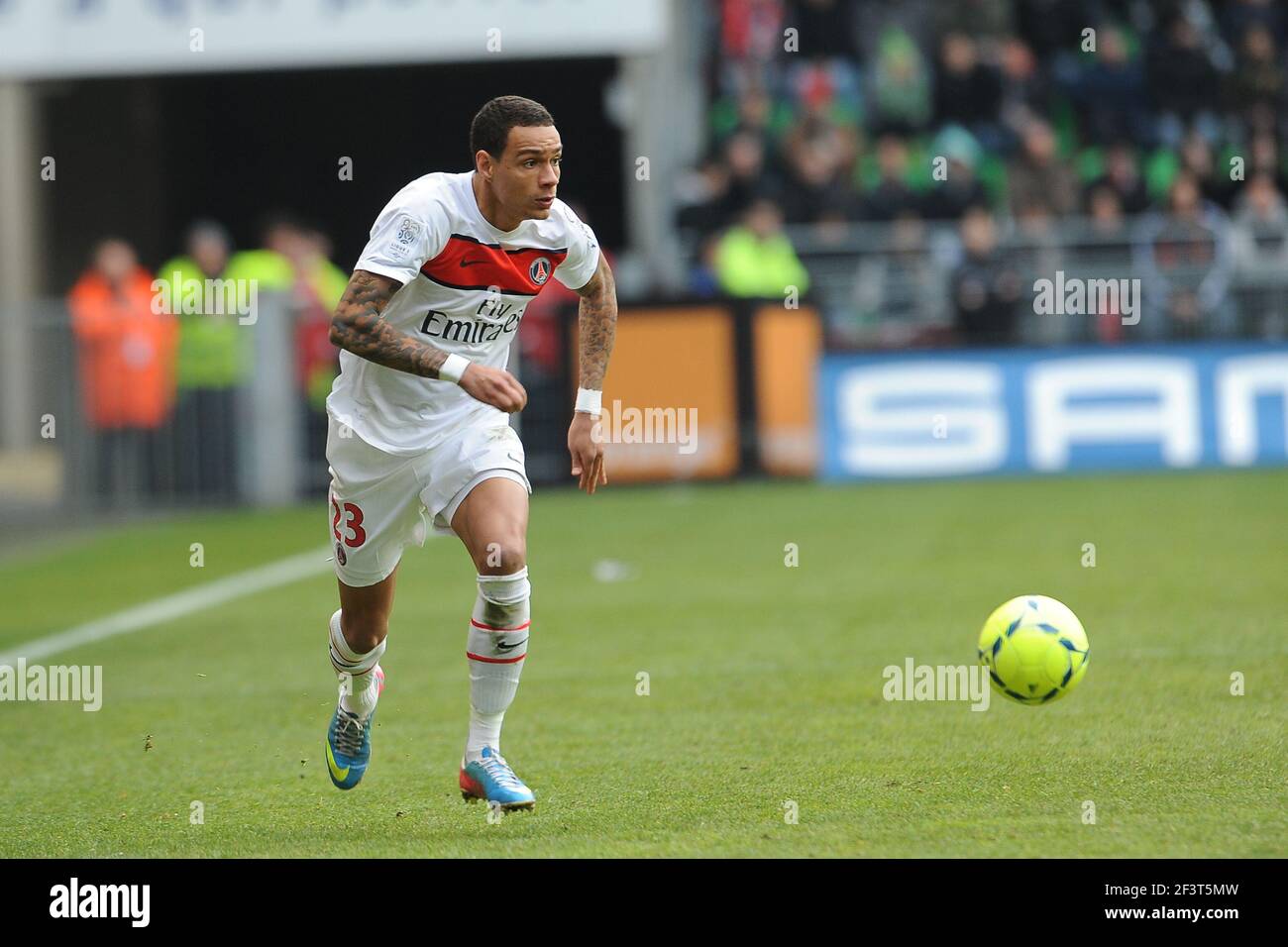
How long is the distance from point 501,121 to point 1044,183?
16.1m

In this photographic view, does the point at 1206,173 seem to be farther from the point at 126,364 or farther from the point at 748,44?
the point at 126,364

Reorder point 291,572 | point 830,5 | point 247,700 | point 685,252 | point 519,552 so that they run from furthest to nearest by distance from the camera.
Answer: point 830,5
point 685,252
point 291,572
point 247,700
point 519,552

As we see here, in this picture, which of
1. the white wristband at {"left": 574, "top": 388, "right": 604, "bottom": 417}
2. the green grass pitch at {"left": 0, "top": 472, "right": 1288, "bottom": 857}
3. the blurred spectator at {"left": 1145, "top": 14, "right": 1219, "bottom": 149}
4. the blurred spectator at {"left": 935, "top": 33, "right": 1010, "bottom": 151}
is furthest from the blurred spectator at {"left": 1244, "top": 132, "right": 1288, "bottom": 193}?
the white wristband at {"left": 574, "top": 388, "right": 604, "bottom": 417}

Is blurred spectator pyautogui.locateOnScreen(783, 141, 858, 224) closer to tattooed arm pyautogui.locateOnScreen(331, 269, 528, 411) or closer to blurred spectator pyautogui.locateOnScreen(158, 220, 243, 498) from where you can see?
blurred spectator pyautogui.locateOnScreen(158, 220, 243, 498)

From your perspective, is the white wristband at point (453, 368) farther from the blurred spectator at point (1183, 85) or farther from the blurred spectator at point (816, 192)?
the blurred spectator at point (1183, 85)

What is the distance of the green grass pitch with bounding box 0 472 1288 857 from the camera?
6.39 m

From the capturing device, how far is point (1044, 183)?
2206 centimetres

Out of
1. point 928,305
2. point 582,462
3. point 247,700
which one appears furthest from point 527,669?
point 928,305

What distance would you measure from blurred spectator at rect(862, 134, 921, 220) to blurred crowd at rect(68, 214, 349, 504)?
601 cm

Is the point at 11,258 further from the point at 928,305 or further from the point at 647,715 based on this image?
the point at 647,715

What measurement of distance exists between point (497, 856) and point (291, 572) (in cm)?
888

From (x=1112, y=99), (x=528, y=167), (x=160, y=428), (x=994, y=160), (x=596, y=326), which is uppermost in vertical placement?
(x=1112, y=99)

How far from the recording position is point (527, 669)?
400 inches

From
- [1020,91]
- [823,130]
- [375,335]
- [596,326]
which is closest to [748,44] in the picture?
[823,130]
